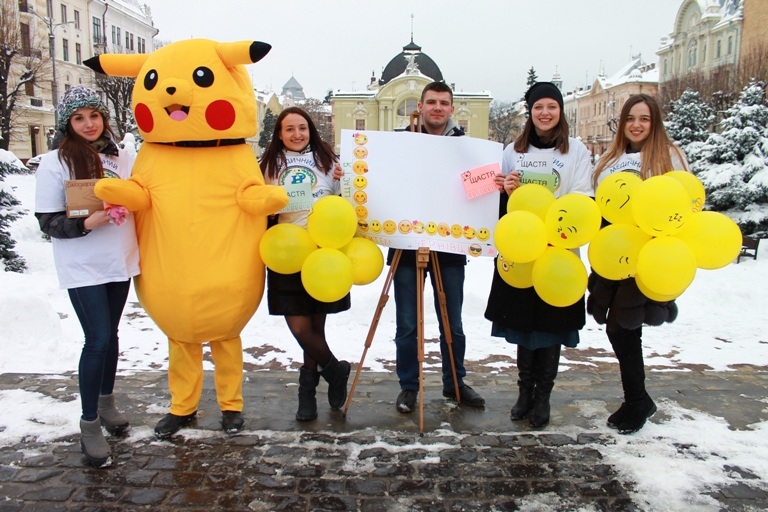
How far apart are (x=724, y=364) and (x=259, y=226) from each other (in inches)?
190

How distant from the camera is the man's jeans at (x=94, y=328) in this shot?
3510 mm

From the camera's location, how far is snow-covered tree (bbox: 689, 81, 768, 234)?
13516 mm

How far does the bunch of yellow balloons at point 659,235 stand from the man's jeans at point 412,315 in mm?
1049

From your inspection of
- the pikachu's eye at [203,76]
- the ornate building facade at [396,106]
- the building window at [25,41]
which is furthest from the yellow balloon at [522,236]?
the ornate building facade at [396,106]

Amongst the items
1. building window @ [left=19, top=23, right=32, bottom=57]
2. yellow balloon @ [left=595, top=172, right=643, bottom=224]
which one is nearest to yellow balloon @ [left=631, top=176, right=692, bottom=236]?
yellow balloon @ [left=595, top=172, right=643, bottom=224]

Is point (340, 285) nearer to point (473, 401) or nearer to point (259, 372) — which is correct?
point (473, 401)

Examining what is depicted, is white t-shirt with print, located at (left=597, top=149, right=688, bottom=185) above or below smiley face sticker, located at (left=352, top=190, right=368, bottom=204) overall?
above

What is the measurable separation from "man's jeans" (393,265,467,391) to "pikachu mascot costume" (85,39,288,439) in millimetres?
1111

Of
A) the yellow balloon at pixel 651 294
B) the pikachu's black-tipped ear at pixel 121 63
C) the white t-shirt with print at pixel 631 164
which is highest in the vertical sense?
the pikachu's black-tipped ear at pixel 121 63

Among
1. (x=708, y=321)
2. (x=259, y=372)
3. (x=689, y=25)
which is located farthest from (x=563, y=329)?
(x=689, y=25)

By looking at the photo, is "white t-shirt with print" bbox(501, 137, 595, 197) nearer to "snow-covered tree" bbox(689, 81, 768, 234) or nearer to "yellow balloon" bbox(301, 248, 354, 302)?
"yellow balloon" bbox(301, 248, 354, 302)

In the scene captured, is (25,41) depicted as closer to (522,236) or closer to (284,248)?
(284,248)

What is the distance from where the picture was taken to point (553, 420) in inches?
164

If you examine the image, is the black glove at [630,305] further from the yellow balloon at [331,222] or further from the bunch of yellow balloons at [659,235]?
the yellow balloon at [331,222]
